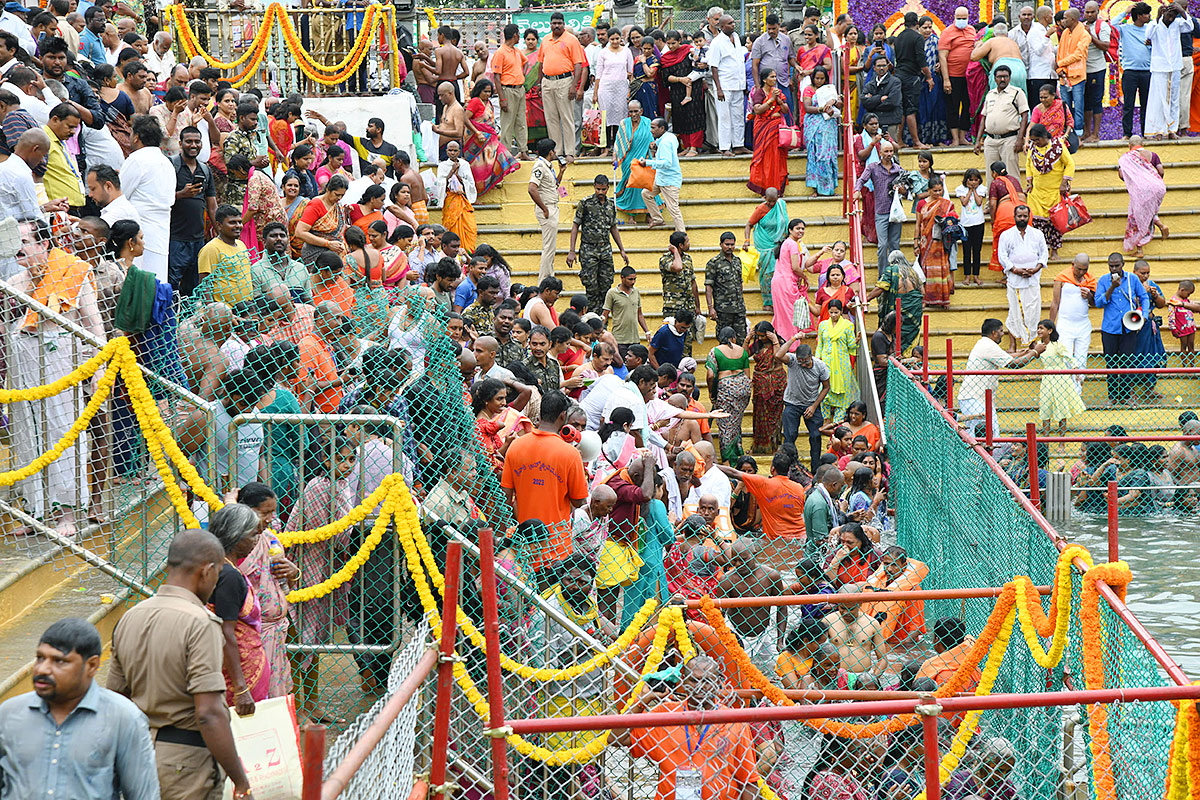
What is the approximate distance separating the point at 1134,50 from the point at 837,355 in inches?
312

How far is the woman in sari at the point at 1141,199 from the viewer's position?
18203 mm

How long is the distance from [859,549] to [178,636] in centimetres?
614

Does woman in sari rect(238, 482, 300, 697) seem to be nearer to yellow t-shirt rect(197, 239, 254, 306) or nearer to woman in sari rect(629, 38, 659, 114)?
yellow t-shirt rect(197, 239, 254, 306)

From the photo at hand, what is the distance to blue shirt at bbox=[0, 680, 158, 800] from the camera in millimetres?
4551

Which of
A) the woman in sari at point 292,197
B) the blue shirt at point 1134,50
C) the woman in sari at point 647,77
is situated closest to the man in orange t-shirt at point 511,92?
the woman in sari at point 647,77

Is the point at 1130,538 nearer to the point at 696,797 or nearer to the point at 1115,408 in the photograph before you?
the point at 1115,408

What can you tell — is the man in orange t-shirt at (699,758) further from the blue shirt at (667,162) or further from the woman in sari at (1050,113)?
the woman in sari at (1050,113)

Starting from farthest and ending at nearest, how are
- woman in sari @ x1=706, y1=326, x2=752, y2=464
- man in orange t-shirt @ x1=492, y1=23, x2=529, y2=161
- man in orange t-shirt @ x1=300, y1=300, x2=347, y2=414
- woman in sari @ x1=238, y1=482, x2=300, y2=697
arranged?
man in orange t-shirt @ x1=492, y1=23, x2=529, y2=161, woman in sari @ x1=706, y1=326, x2=752, y2=464, man in orange t-shirt @ x1=300, y1=300, x2=347, y2=414, woman in sari @ x1=238, y1=482, x2=300, y2=697

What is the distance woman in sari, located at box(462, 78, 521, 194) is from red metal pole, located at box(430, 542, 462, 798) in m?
14.1

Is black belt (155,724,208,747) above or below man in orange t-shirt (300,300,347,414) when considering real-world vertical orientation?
below

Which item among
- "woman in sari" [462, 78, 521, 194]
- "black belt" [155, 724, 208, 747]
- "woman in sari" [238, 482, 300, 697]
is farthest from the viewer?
"woman in sari" [462, 78, 521, 194]

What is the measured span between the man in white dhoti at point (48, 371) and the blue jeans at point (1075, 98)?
1548 centimetres

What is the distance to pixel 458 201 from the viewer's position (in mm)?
17516

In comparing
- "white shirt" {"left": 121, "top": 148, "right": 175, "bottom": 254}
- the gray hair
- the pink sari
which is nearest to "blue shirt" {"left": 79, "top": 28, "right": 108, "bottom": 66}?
"white shirt" {"left": 121, "top": 148, "right": 175, "bottom": 254}
